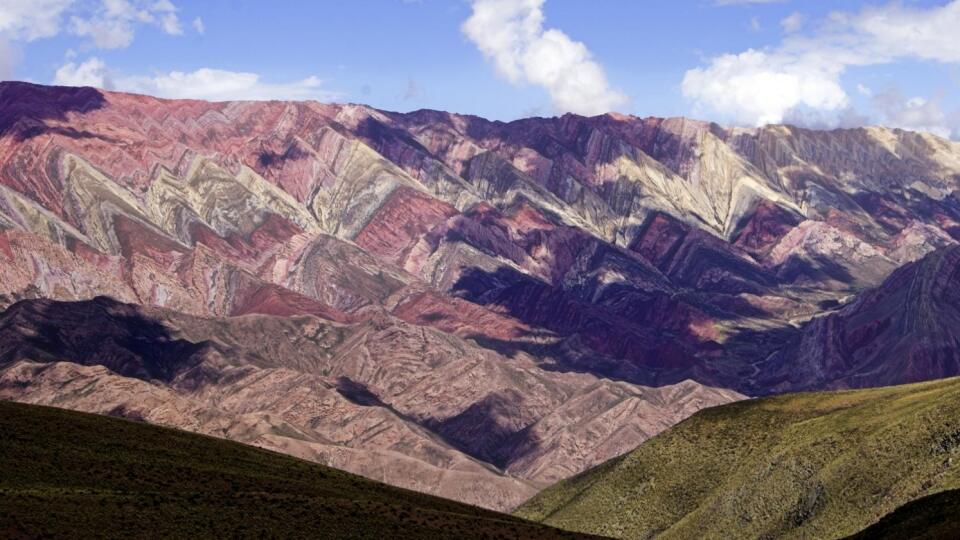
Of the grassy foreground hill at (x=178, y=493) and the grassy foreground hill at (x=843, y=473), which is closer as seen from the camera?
the grassy foreground hill at (x=178, y=493)

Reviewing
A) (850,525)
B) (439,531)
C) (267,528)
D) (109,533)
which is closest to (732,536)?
(850,525)

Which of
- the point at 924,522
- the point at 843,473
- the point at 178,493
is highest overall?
the point at 924,522

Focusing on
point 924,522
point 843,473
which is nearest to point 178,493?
point 924,522

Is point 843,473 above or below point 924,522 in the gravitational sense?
below

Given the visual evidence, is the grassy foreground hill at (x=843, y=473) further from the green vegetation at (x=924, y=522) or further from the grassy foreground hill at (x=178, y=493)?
the grassy foreground hill at (x=178, y=493)

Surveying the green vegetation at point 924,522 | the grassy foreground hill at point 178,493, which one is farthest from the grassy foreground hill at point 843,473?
the grassy foreground hill at point 178,493

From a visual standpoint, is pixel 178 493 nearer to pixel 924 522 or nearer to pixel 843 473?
pixel 924 522

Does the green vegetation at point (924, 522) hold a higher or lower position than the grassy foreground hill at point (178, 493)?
higher

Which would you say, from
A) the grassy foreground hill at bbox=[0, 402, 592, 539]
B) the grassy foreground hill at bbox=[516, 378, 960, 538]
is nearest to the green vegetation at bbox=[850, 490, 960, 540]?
the grassy foreground hill at bbox=[516, 378, 960, 538]
